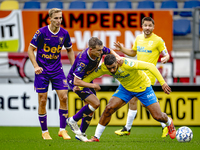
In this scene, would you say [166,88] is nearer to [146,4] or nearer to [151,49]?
[151,49]

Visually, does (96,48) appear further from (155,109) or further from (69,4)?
(69,4)

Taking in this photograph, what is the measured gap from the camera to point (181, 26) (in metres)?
11.0

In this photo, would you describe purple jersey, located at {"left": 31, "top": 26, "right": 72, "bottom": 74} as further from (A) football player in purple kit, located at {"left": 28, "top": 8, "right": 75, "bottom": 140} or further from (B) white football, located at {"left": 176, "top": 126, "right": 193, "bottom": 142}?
(B) white football, located at {"left": 176, "top": 126, "right": 193, "bottom": 142}

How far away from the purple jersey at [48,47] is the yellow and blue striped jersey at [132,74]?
74 cm

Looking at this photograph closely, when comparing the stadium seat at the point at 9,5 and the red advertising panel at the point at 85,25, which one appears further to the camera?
the stadium seat at the point at 9,5

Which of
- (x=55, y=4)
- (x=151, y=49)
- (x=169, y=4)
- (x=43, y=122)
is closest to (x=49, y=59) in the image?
(x=43, y=122)

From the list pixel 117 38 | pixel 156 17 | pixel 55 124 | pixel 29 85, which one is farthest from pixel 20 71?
pixel 156 17

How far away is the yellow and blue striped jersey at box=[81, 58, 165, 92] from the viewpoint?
16.9 feet

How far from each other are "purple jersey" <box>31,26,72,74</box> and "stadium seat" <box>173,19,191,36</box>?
5832mm

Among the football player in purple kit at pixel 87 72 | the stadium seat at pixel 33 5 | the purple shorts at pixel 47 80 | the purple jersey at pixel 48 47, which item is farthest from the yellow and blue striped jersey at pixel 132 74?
the stadium seat at pixel 33 5

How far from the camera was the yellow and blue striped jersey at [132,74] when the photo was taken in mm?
5164

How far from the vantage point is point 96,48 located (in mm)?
5121

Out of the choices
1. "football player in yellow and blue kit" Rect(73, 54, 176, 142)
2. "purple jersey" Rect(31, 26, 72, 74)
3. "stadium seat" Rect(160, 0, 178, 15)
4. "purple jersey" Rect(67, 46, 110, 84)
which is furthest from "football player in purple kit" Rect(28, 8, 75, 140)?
"stadium seat" Rect(160, 0, 178, 15)

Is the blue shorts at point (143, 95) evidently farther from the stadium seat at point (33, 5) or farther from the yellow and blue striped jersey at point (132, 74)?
the stadium seat at point (33, 5)
